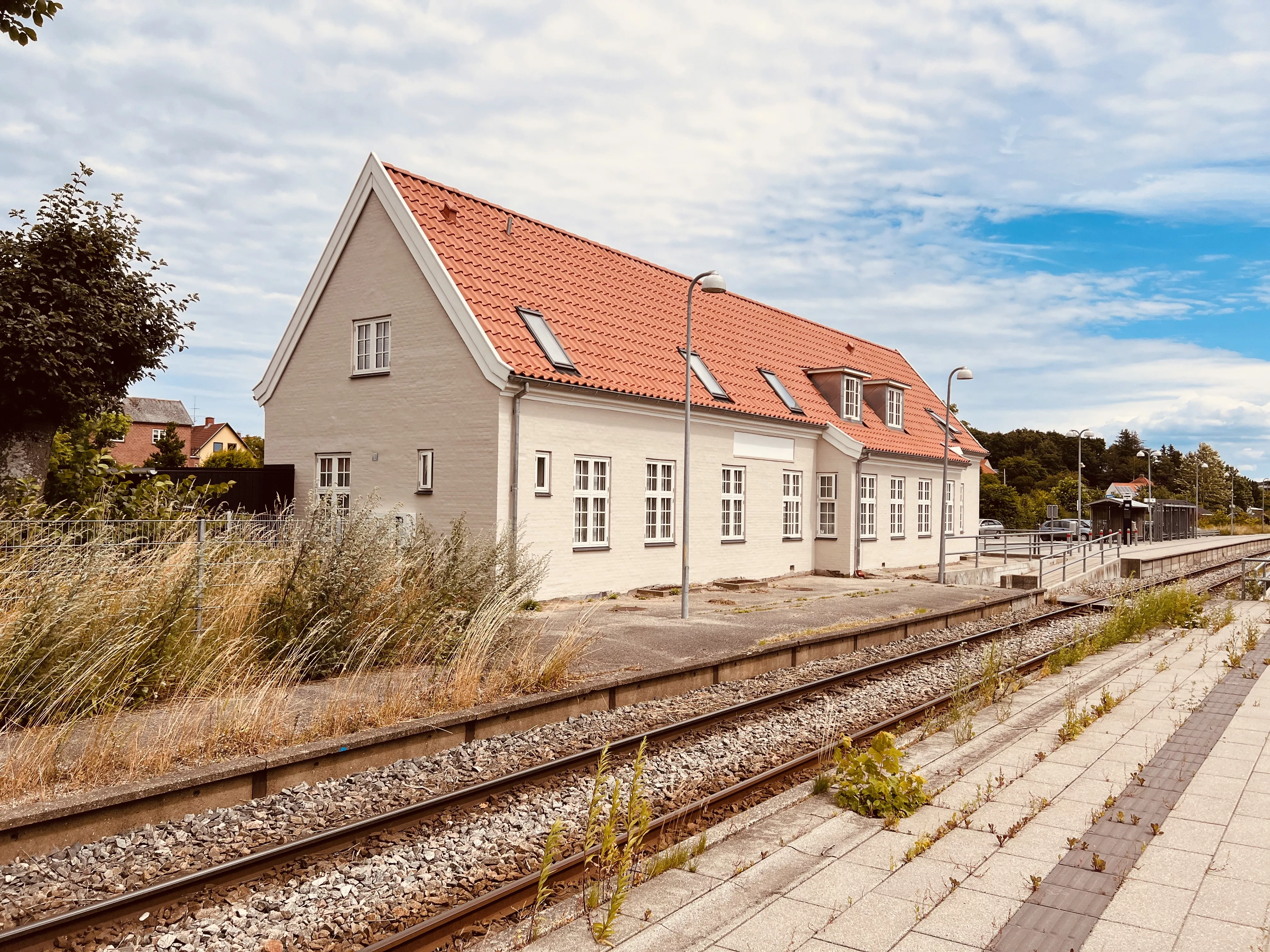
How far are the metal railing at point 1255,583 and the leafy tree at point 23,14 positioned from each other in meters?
25.8

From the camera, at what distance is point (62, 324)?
15891 mm

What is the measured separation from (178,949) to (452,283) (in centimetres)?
1485

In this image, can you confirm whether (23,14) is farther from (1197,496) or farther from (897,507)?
(1197,496)

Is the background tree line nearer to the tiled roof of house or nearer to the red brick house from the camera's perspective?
the red brick house

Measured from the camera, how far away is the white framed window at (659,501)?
20906 mm

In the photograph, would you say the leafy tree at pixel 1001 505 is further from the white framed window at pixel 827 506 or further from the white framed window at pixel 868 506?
the white framed window at pixel 827 506

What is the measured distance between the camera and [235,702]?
841 centimetres

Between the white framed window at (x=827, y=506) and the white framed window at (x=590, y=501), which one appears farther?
the white framed window at (x=827, y=506)

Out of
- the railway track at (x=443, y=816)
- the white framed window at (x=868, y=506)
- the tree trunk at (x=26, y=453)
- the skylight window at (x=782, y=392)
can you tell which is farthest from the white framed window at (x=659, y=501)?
the tree trunk at (x=26, y=453)

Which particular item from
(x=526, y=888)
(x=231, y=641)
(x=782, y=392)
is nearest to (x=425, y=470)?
(x=231, y=641)

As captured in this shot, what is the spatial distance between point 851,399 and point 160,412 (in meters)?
75.0

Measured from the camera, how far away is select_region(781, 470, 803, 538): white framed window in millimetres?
25750

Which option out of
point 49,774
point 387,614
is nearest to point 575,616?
point 387,614

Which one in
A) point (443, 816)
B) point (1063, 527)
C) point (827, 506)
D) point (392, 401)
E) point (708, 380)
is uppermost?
point (708, 380)
